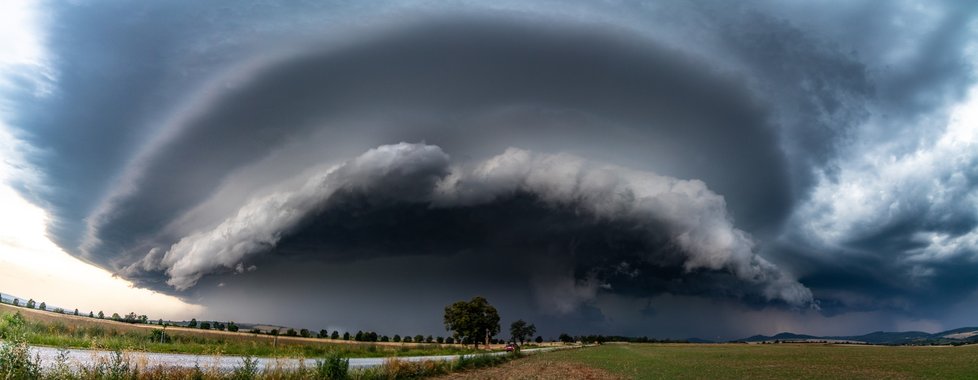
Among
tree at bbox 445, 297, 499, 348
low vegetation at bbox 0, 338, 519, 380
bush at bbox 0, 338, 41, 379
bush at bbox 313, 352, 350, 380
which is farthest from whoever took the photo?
tree at bbox 445, 297, 499, 348

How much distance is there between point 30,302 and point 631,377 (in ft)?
438

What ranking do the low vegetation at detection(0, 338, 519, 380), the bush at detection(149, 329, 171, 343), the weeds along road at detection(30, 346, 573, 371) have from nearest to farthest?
the low vegetation at detection(0, 338, 519, 380) < the weeds along road at detection(30, 346, 573, 371) < the bush at detection(149, 329, 171, 343)

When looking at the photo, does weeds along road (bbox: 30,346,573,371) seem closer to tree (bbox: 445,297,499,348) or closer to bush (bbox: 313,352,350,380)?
bush (bbox: 313,352,350,380)

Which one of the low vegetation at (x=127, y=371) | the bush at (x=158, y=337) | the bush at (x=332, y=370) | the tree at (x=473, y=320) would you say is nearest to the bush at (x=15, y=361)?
the low vegetation at (x=127, y=371)

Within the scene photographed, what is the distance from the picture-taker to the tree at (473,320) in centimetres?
12888

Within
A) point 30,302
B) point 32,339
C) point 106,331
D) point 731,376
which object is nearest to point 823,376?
point 731,376

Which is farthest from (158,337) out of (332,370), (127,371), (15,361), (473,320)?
(473,320)

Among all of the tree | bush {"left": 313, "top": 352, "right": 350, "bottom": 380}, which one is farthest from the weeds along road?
the tree

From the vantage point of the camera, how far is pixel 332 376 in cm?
2342

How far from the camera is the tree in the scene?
12888cm

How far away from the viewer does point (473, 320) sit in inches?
5103

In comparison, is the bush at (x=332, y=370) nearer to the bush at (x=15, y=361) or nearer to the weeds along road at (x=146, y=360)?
the weeds along road at (x=146, y=360)

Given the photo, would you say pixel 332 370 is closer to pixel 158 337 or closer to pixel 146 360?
pixel 146 360

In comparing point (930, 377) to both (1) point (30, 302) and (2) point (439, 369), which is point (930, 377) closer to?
(2) point (439, 369)
